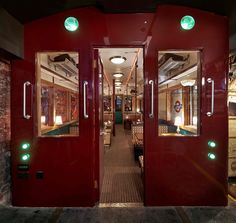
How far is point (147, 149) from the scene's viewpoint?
75.5 inches

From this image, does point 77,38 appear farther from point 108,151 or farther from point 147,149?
point 108,151

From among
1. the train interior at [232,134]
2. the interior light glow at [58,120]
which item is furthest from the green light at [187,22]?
the interior light glow at [58,120]

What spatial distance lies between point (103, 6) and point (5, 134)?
1876 mm

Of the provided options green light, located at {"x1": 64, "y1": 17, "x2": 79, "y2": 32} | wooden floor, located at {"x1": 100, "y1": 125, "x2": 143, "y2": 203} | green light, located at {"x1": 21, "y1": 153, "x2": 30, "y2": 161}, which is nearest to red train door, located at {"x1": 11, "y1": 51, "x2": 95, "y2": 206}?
green light, located at {"x1": 21, "y1": 153, "x2": 30, "y2": 161}

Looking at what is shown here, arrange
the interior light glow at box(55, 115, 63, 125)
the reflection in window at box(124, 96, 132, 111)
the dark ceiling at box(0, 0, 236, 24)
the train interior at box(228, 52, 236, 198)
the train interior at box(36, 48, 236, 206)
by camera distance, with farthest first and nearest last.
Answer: the reflection in window at box(124, 96, 132, 111), the interior light glow at box(55, 115, 63, 125), the train interior at box(228, 52, 236, 198), the train interior at box(36, 48, 236, 206), the dark ceiling at box(0, 0, 236, 24)

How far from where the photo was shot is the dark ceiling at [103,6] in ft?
5.47

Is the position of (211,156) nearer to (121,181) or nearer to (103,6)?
(121,181)

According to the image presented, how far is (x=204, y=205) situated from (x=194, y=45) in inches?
77.0

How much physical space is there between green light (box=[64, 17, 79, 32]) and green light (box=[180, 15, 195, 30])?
1.26 meters

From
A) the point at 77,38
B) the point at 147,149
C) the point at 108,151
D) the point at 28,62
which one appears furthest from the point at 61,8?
the point at 108,151

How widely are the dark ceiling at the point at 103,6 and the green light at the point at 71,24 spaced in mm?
121

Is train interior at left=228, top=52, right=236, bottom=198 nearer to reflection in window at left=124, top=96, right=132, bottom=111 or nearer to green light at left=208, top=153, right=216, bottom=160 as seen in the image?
green light at left=208, top=153, right=216, bottom=160

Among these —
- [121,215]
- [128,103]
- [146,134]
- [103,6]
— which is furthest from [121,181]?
[128,103]

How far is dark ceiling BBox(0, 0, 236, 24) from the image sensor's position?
5.47 ft
